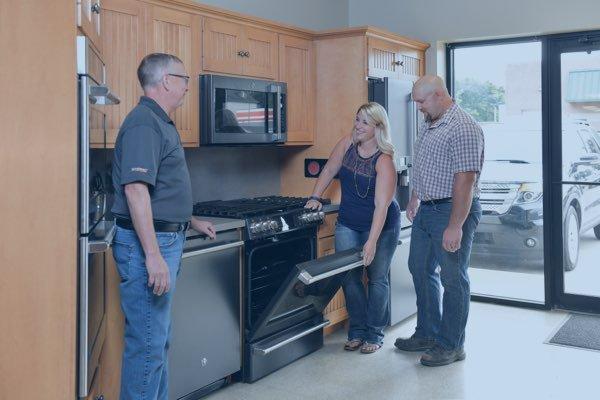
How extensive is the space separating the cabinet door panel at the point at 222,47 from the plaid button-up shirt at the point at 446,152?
3.58 feet

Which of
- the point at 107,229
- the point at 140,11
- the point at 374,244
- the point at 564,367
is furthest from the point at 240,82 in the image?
the point at 564,367

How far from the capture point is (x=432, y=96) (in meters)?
3.62

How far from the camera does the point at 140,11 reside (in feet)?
10.5

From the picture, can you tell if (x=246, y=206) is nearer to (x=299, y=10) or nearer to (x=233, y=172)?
(x=233, y=172)

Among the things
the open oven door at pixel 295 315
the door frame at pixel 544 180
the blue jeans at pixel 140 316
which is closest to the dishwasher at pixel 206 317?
the open oven door at pixel 295 315

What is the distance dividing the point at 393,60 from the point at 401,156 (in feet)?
2.15

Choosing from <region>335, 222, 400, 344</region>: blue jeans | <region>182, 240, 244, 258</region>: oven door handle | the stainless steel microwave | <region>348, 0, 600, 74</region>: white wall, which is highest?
<region>348, 0, 600, 74</region>: white wall

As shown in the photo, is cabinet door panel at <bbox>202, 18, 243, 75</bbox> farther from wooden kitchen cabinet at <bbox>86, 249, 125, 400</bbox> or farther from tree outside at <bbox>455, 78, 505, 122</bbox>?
tree outside at <bbox>455, 78, 505, 122</bbox>

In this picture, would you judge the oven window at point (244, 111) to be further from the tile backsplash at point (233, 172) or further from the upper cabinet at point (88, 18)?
the upper cabinet at point (88, 18)

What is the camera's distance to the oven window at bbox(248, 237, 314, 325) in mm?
3457

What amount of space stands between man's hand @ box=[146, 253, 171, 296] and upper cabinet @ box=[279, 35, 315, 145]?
1.83 m

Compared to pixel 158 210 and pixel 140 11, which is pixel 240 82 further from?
pixel 158 210

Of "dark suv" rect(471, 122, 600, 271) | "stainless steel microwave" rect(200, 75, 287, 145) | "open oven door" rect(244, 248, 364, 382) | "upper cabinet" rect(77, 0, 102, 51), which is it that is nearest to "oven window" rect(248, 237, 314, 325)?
"open oven door" rect(244, 248, 364, 382)

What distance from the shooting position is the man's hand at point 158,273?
2498mm
